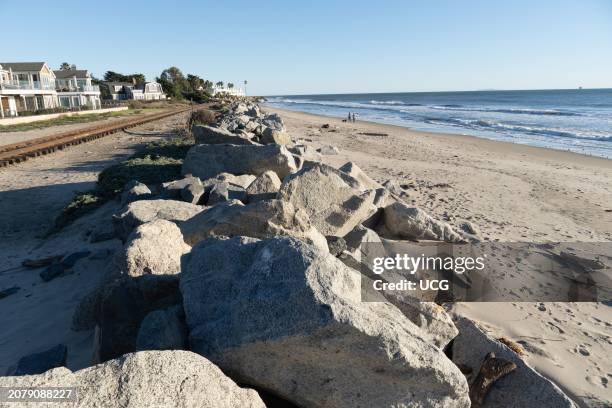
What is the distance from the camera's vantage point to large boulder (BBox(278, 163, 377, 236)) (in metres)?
5.07

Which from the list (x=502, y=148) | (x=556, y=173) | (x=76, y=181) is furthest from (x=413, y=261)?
(x=502, y=148)

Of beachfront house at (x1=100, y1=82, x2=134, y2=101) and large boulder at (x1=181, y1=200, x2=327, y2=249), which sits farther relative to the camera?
beachfront house at (x1=100, y1=82, x2=134, y2=101)

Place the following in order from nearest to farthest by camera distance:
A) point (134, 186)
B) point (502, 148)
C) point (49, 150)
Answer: point (134, 186), point (49, 150), point (502, 148)

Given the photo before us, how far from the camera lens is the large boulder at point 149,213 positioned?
5.09m

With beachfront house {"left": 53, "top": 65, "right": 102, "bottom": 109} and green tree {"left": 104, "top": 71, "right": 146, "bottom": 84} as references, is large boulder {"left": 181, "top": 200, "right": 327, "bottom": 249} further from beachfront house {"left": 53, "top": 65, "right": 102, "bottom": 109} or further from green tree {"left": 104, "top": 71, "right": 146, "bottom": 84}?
green tree {"left": 104, "top": 71, "right": 146, "bottom": 84}

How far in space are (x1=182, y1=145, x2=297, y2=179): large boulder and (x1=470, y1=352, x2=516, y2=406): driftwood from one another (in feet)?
17.6

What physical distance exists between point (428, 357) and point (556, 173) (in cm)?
1402

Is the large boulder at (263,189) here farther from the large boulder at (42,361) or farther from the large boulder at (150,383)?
the large boulder at (150,383)

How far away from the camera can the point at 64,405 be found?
73.0 inches

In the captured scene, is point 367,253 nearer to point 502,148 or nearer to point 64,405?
point 64,405

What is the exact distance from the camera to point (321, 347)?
2.33m

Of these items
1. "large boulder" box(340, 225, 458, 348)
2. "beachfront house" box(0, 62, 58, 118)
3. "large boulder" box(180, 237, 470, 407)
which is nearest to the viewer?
"large boulder" box(180, 237, 470, 407)

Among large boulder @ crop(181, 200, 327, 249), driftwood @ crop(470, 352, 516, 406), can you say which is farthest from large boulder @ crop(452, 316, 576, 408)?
large boulder @ crop(181, 200, 327, 249)

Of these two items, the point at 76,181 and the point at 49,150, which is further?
the point at 49,150
